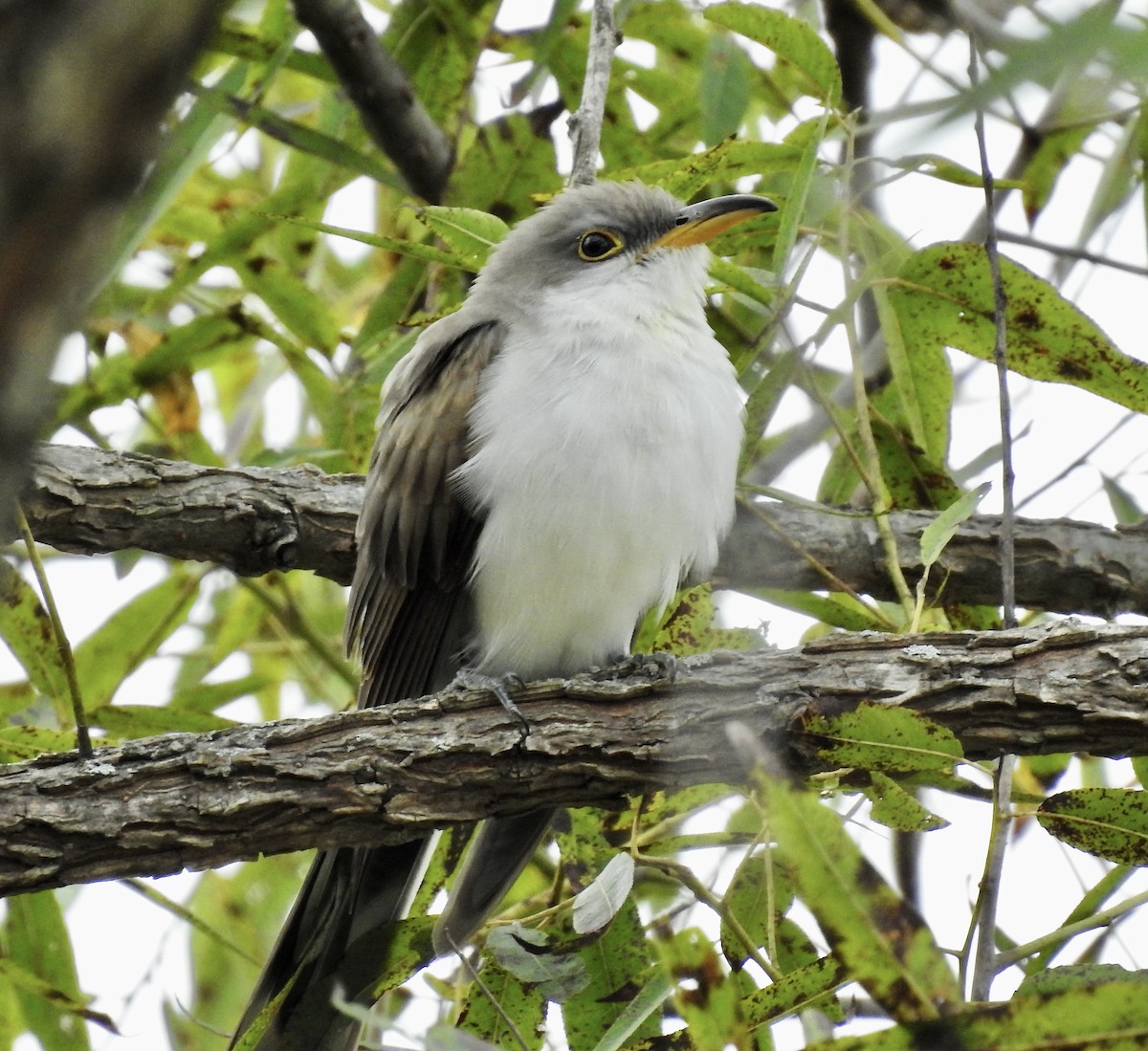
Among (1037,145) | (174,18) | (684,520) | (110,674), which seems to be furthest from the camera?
(1037,145)

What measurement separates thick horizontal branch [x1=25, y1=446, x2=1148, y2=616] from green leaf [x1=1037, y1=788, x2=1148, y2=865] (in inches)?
44.4

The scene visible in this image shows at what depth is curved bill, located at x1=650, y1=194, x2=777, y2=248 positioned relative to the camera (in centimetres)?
392

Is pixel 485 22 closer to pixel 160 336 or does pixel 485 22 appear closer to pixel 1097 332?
pixel 160 336

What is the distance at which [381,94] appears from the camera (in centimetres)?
470

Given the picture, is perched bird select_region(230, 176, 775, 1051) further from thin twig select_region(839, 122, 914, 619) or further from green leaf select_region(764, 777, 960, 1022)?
green leaf select_region(764, 777, 960, 1022)

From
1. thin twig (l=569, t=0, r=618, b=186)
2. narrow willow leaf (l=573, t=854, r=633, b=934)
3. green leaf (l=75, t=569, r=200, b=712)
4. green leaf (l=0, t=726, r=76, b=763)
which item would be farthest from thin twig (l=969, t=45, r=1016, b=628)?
green leaf (l=75, t=569, r=200, b=712)

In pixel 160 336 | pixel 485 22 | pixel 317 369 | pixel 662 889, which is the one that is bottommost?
pixel 662 889

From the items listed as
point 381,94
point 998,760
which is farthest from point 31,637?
point 998,760

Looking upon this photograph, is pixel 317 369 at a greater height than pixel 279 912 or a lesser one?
greater

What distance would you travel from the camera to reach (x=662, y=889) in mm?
4535

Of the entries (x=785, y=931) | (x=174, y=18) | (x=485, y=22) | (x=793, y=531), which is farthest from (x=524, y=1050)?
(x=485, y=22)

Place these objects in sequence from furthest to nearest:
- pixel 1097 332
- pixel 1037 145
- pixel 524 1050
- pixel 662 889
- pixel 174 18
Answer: pixel 1037 145 → pixel 662 889 → pixel 1097 332 → pixel 524 1050 → pixel 174 18

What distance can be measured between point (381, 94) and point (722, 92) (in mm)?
1231

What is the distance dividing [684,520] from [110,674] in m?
1.84
